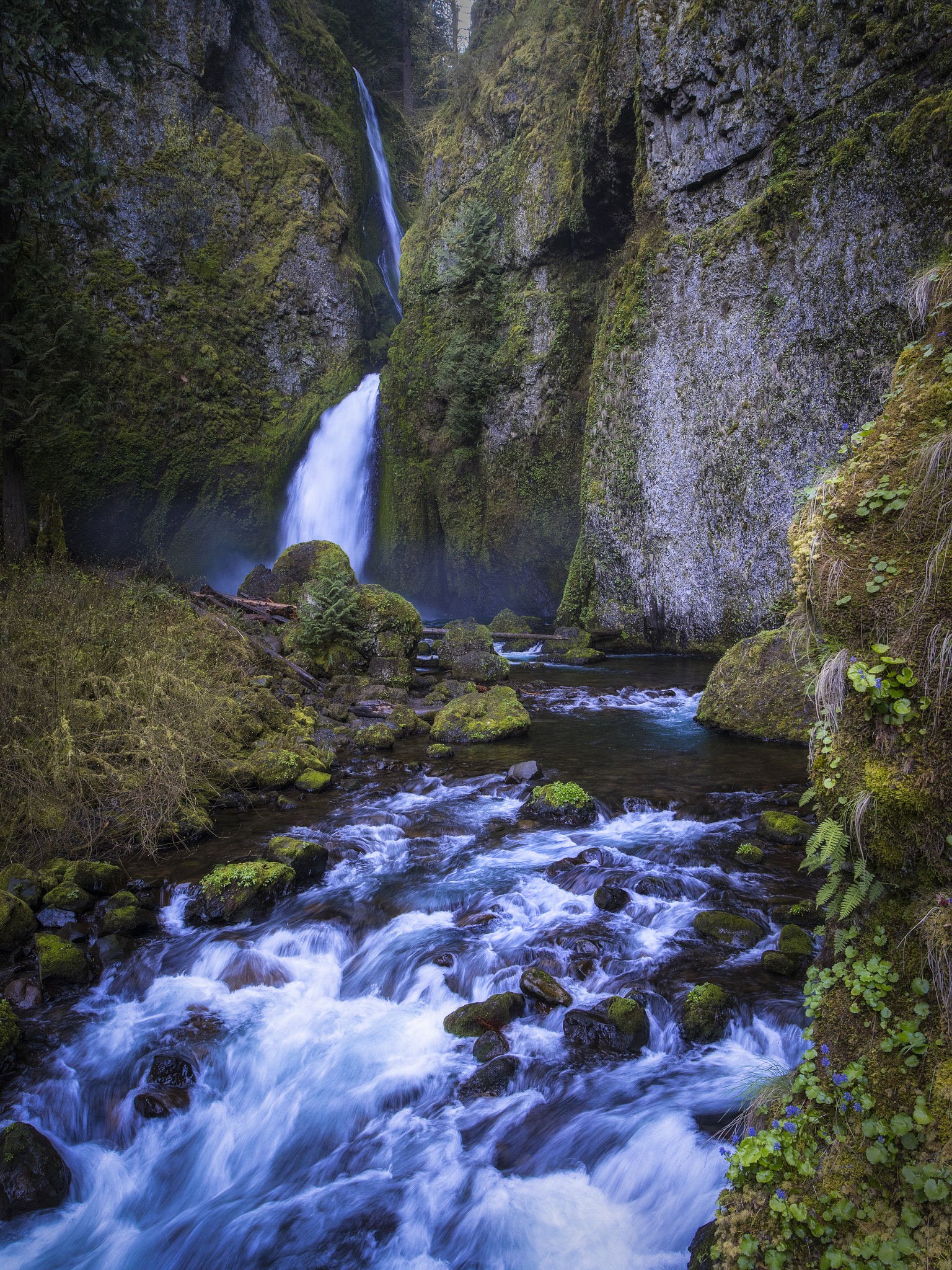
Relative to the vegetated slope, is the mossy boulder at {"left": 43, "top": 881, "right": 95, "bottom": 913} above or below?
below

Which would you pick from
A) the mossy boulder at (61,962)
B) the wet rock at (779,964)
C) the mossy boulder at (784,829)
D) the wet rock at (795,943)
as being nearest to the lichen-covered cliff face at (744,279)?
the mossy boulder at (784,829)

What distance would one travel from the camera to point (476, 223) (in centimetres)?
2194

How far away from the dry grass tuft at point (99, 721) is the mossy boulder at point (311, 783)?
3.03 feet

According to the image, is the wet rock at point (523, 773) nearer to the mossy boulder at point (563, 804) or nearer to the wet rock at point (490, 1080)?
the mossy boulder at point (563, 804)

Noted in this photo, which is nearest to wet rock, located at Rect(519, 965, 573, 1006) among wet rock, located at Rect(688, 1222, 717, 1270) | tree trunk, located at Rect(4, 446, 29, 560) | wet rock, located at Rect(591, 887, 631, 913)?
wet rock, located at Rect(591, 887, 631, 913)

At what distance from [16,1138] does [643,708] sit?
33.3 feet

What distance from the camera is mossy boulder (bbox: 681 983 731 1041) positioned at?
13.4 ft

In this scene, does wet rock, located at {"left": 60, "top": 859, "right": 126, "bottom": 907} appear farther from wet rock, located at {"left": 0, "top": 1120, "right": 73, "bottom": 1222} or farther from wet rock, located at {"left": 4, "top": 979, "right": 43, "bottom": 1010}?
wet rock, located at {"left": 0, "top": 1120, "right": 73, "bottom": 1222}

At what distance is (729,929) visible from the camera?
4984 mm

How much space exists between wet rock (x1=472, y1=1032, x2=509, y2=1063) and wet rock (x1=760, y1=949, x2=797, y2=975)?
5.98 ft

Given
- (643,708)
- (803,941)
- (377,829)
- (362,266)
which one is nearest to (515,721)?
(643,708)

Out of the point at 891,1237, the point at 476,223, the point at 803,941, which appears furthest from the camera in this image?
the point at 476,223

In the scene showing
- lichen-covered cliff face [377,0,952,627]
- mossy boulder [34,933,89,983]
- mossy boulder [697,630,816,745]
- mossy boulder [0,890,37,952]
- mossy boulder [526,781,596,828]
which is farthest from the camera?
lichen-covered cliff face [377,0,952,627]

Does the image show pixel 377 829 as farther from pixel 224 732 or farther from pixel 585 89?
pixel 585 89
